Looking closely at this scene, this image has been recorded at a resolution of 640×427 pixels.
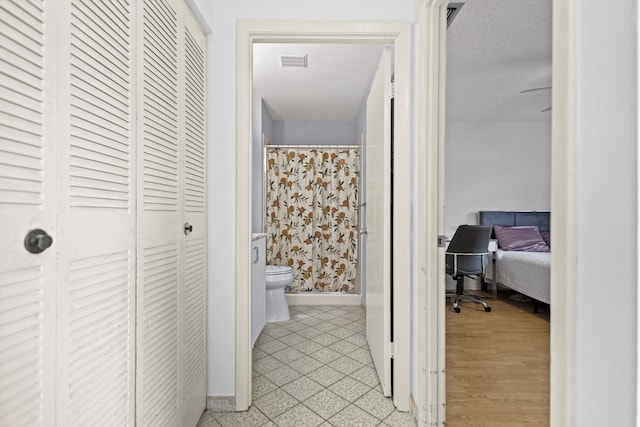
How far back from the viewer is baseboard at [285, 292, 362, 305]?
168 inches

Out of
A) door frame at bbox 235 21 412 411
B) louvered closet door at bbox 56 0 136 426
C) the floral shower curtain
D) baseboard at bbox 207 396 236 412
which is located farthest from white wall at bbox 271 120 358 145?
louvered closet door at bbox 56 0 136 426

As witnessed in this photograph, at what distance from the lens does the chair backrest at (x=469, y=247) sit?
13.4ft

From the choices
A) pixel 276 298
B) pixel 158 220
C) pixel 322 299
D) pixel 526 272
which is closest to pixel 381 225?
pixel 158 220

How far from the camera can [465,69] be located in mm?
3494

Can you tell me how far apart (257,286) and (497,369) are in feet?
5.89

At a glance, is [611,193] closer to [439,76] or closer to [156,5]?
[439,76]

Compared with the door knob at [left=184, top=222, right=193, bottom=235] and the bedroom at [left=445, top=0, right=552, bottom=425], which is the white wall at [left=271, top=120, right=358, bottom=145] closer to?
the bedroom at [left=445, top=0, right=552, bottom=425]

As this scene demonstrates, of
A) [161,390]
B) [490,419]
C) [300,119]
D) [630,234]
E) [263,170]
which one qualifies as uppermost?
[300,119]

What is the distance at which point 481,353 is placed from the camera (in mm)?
2783

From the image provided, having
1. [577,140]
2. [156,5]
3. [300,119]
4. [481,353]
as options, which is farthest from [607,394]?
[300,119]

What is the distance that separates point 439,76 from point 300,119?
348 cm

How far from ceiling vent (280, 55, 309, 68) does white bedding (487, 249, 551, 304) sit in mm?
2939

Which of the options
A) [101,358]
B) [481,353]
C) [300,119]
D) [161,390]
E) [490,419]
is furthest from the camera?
[300,119]

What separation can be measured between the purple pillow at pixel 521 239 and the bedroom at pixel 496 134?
0.42 m
